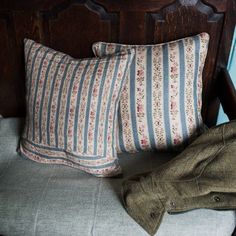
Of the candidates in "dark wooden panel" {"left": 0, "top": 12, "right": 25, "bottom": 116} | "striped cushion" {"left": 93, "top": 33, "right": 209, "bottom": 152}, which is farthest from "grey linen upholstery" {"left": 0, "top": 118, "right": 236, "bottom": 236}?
"dark wooden panel" {"left": 0, "top": 12, "right": 25, "bottom": 116}

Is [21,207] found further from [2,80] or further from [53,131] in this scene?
[2,80]

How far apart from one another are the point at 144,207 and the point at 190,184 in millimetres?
132

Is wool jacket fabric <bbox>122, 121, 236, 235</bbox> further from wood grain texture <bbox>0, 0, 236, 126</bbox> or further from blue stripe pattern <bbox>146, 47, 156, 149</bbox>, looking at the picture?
wood grain texture <bbox>0, 0, 236, 126</bbox>

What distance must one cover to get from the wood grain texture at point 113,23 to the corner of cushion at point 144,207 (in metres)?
0.52

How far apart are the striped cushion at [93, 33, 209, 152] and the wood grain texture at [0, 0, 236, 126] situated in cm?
8

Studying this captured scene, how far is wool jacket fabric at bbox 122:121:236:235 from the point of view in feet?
2.35

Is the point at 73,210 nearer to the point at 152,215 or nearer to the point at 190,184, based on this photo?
the point at 152,215

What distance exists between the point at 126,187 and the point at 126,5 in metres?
0.57

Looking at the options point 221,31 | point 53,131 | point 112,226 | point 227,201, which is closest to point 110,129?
point 53,131

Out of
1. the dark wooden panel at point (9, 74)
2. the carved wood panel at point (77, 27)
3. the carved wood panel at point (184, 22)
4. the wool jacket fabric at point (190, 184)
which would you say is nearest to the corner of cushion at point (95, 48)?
the carved wood panel at point (77, 27)

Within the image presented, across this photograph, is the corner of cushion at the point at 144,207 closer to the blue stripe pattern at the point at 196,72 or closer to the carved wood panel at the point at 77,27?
the blue stripe pattern at the point at 196,72

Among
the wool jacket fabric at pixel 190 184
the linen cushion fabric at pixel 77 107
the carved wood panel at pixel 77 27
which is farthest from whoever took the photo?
the carved wood panel at pixel 77 27

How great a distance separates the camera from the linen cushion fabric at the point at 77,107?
34.9 inches

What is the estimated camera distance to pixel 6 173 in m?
0.97
